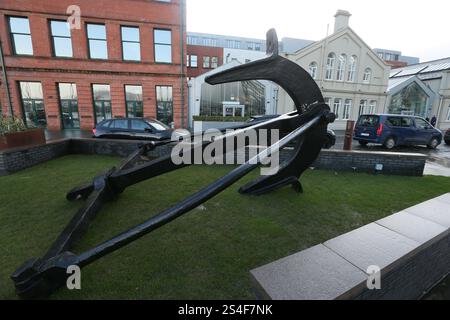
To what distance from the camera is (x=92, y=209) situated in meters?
3.00

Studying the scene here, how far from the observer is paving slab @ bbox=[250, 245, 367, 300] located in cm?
165

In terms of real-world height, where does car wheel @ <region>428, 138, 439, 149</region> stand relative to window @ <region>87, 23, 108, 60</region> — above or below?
below

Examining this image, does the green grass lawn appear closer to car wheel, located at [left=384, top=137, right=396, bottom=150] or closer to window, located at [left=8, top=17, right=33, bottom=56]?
car wheel, located at [left=384, top=137, right=396, bottom=150]

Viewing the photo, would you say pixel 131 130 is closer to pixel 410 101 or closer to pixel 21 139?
pixel 21 139

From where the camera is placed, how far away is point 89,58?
585 inches

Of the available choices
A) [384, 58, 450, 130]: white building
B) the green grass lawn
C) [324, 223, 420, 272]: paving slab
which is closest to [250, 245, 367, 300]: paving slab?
[324, 223, 420, 272]: paving slab

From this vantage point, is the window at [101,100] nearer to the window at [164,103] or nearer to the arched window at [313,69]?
the window at [164,103]

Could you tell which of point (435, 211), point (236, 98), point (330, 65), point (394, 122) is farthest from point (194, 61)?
point (435, 211)

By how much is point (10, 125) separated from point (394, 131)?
1427 cm

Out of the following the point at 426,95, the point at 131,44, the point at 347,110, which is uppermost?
the point at 131,44

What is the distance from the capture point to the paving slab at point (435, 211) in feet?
9.39

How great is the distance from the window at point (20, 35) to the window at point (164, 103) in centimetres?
791

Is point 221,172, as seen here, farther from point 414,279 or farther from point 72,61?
point 72,61
